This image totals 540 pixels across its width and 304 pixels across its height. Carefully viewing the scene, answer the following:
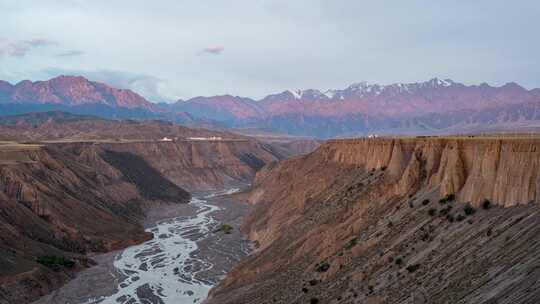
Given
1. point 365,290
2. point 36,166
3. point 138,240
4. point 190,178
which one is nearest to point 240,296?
point 365,290

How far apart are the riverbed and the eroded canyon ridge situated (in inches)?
98.7

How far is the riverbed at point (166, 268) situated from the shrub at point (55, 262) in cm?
209

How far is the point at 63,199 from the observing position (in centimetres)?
9044

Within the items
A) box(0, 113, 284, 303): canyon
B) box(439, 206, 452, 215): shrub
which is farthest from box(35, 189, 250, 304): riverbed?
box(439, 206, 452, 215): shrub

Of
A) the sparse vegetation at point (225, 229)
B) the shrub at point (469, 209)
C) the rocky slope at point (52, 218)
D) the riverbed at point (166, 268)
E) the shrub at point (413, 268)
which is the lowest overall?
the riverbed at point (166, 268)

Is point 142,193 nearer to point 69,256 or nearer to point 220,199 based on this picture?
point 220,199

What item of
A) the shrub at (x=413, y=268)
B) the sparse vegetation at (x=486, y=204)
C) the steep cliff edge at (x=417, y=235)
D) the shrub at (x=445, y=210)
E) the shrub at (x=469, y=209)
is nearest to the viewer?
the steep cliff edge at (x=417, y=235)

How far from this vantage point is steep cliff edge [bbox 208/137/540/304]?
2908 cm

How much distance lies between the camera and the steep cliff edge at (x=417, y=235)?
29.1 meters

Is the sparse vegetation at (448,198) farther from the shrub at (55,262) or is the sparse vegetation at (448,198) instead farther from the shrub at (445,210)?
the shrub at (55,262)

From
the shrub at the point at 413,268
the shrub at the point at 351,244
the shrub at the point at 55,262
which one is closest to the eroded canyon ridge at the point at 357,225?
the shrub at the point at 351,244

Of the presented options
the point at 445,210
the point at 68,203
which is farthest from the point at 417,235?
the point at 68,203

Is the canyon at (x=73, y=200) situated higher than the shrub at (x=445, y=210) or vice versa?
the shrub at (x=445, y=210)

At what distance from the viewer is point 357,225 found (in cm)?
4741
